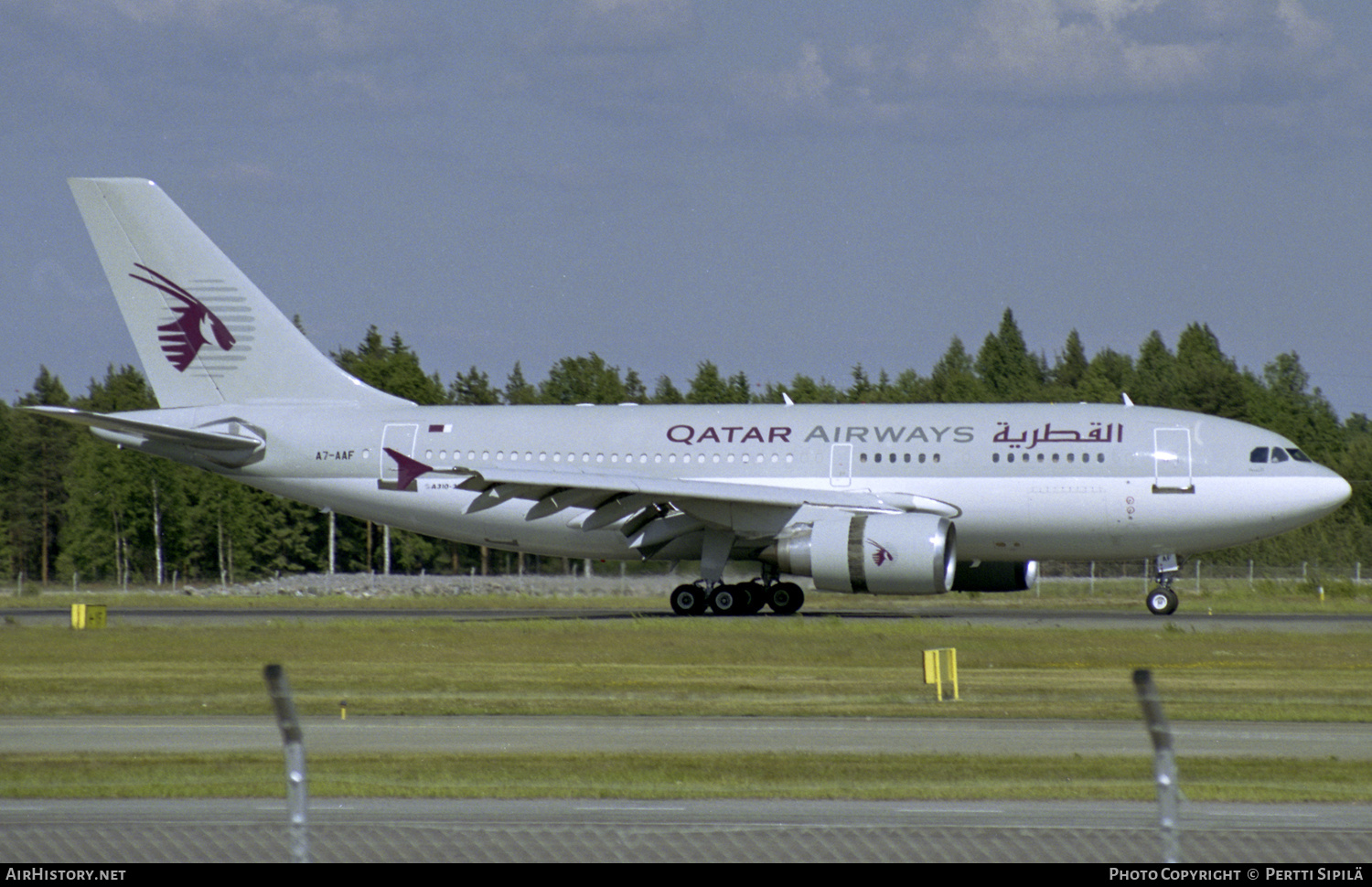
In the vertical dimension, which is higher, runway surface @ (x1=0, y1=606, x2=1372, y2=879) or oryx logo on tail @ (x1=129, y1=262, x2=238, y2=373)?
oryx logo on tail @ (x1=129, y1=262, x2=238, y2=373)

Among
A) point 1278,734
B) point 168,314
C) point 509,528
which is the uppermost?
point 168,314

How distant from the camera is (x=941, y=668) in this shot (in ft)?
62.3

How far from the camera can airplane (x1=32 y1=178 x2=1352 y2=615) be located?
31656mm

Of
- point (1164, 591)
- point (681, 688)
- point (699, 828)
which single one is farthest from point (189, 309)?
point (699, 828)

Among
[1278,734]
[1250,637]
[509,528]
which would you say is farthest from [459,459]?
[1278,734]

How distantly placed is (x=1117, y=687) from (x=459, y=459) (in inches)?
729

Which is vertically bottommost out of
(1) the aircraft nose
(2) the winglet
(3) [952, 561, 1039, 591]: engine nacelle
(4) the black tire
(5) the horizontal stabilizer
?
(4) the black tire

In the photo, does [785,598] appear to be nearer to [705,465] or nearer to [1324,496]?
[705,465]

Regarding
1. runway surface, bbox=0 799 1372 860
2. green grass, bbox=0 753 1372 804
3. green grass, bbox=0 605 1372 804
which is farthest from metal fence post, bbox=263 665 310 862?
green grass, bbox=0 605 1372 804

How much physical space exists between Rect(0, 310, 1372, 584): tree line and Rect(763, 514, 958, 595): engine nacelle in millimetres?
34721

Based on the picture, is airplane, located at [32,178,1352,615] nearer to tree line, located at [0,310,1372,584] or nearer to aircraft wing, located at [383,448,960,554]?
aircraft wing, located at [383,448,960,554]

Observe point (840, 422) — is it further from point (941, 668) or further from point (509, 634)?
point (941, 668)

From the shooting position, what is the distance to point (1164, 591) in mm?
32688

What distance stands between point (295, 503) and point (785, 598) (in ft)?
178
